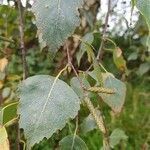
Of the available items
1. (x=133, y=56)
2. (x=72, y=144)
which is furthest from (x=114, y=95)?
(x=133, y=56)

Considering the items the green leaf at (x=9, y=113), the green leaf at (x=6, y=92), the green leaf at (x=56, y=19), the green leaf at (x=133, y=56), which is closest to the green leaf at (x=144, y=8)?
the green leaf at (x=56, y=19)

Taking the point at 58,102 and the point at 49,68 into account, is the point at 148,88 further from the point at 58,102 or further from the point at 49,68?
the point at 58,102

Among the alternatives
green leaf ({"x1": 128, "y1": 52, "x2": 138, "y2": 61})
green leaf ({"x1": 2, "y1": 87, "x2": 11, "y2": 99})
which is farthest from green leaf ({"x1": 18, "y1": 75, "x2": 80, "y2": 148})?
green leaf ({"x1": 128, "y1": 52, "x2": 138, "y2": 61})

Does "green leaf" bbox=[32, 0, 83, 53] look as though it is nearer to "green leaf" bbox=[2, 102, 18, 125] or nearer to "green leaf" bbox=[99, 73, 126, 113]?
"green leaf" bbox=[2, 102, 18, 125]

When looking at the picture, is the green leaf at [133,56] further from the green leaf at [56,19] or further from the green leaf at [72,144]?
the green leaf at [56,19]

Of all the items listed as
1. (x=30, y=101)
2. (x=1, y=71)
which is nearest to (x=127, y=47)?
(x=1, y=71)

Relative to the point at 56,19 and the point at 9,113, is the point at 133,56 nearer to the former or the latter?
the point at 9,113

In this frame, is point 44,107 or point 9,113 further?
point 9,113
